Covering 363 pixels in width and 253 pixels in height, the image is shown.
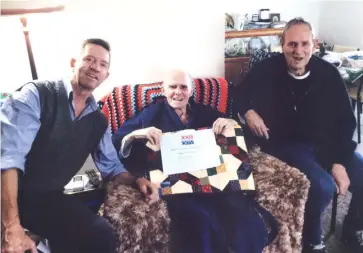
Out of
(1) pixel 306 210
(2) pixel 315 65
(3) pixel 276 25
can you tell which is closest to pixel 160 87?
(2) pixel 315 65

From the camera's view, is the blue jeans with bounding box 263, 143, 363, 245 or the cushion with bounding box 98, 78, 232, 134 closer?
the blue jeans with bounding box 263, 143, 363, 245

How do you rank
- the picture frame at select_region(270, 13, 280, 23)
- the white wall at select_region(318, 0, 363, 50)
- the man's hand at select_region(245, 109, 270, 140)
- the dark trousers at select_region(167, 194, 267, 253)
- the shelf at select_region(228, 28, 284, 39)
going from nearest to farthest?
the dark trousers at select_region(167, 194, 267, 253) < the man's hand at select_region(245, 109, 270, 140) < the shelf at select_region(228, 28, 284, 39) < the white wall at select_region(318, 0, 363, 50) < the picture frame at select_region(270, 13, 280, 23)

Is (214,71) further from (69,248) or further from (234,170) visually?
(69,248)

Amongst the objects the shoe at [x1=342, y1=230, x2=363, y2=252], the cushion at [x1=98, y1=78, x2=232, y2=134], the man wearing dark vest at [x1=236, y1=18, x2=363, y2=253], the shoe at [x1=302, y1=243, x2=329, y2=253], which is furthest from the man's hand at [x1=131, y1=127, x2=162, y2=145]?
the shoe at [x1=342, y1=230, x2=363, y2=252]

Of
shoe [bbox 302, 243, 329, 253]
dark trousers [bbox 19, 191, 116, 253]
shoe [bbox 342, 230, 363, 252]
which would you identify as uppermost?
dark trousers [bbox 19, 191, 116, 253]

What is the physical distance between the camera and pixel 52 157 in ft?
4.21

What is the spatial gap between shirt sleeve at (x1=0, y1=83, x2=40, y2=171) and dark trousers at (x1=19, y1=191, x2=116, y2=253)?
18 centimetres

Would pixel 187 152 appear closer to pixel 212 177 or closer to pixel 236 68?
pixel 212 177

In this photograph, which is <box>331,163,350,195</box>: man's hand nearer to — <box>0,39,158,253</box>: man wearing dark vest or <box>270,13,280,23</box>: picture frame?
<box>0,39,158,253</box>: man wearing dark vest

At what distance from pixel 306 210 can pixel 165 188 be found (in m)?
0.70

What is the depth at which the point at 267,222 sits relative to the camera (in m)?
1.45

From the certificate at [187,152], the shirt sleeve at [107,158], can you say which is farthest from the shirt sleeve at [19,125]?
the certificate at [187,152]

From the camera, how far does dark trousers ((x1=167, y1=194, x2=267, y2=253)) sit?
1.37m

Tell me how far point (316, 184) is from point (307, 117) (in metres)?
0.39
